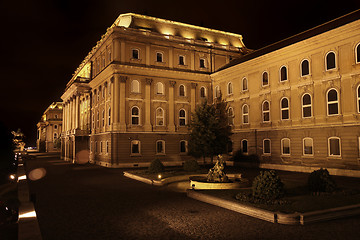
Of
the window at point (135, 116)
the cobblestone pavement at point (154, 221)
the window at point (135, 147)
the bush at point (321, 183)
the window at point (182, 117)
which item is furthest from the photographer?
the window at point (182, 117)

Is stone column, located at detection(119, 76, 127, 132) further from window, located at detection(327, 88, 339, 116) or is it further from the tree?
window, located at detection(327, 88, 339, 116)

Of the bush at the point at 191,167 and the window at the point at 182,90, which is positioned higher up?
the window at the point at 182,90

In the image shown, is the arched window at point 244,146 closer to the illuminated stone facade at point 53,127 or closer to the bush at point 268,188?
the bush at point 268,188

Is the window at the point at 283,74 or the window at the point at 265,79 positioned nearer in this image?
the window at the point at 283,74

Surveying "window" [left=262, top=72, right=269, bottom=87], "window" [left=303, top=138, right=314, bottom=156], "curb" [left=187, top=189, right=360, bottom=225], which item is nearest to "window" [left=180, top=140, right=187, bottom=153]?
"window" [left=262, top=72, right=269, bottom=87]

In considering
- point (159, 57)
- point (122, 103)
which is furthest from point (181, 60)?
point (122, 103)

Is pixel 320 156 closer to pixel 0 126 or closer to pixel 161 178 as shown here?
pixel 161 178

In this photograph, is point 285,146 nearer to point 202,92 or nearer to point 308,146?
point 308,146

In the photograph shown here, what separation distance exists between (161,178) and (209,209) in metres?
8.62

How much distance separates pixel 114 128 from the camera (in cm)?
3566

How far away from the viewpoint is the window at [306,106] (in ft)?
92.6

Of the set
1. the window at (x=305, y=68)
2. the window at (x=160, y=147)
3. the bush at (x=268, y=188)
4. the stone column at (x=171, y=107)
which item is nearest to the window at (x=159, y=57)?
the stone column at (x=171, y=107)

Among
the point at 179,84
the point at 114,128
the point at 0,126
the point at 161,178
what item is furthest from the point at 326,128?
the point at 0,126

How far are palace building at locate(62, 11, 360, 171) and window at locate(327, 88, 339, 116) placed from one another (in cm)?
9
